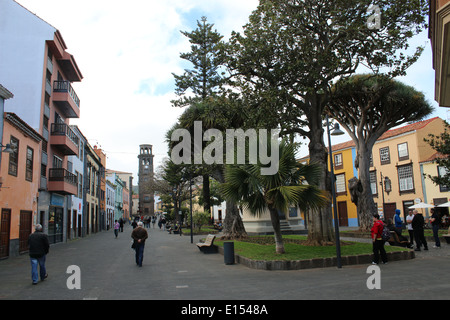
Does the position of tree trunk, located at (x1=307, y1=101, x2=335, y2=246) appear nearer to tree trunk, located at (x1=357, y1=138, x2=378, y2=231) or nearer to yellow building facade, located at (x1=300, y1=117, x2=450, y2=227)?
tree trunk, located at (x1=357, y1=138, x2=378, y2=231)

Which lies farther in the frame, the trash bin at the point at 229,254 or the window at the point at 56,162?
the window at the point at 56,162

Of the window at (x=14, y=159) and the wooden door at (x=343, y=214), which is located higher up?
the window at (x=14, y=159)

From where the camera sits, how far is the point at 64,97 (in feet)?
84.7

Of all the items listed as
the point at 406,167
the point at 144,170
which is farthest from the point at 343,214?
the point at 144,170

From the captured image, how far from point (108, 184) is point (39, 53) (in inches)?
1552

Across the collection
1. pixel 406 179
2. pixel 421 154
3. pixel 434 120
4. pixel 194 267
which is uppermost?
pixel 434 120

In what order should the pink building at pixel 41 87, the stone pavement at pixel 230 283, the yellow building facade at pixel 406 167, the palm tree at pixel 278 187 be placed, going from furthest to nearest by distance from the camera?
the yellow building facade at pixel 406 167 < the pink building at pixel 41 87 < the palm tree at pixel 278 187 < the stone pavement at pixel 230 283

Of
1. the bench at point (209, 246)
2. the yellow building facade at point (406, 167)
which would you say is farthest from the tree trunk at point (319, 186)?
the yellow building facade at point (406, 167)

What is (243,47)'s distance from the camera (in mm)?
15062

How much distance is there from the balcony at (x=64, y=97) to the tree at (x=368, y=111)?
18.6 m

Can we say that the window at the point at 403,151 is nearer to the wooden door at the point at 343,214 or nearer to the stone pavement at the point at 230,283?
the wooden door at the point at 343,214

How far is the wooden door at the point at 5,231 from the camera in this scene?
16.4 m

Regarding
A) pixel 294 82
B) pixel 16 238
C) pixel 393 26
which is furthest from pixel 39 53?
pixel 393 26
